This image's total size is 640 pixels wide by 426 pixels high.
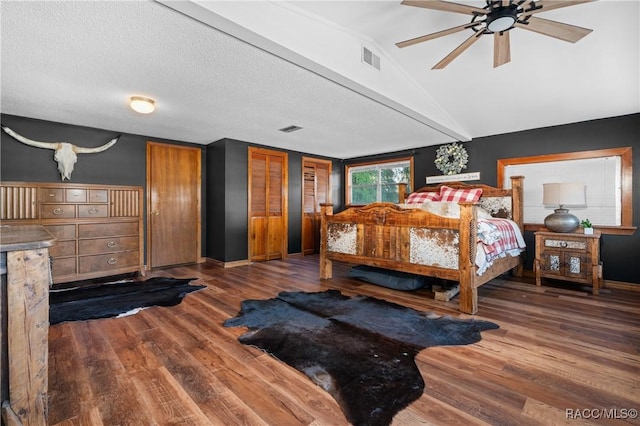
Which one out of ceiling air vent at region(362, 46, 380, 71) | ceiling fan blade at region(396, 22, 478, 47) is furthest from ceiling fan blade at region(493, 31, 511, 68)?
ceiling air vent at region(362, 46, 380, 71)

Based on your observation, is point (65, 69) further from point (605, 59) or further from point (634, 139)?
point (634, 139)

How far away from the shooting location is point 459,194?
4.59 metres

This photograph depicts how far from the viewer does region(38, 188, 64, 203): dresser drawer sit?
3.31m

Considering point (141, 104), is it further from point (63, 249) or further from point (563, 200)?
point (563, 200)

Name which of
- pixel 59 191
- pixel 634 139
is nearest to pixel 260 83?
pixel 59 191

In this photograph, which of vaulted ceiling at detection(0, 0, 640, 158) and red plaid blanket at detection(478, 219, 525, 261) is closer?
vaulted ceiling at detection(0, 0, 640, 158)

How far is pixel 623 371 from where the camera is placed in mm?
1724

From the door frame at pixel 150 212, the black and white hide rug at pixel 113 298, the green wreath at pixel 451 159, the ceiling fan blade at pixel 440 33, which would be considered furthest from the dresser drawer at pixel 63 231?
the green wreath at pixel 451 159

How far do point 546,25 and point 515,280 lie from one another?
3286mm

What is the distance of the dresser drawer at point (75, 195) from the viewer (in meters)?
3.46

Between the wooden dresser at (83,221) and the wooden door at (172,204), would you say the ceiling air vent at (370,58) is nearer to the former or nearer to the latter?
the wooden dresser at (83,221)

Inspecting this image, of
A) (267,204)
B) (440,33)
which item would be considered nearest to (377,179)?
(267,204)

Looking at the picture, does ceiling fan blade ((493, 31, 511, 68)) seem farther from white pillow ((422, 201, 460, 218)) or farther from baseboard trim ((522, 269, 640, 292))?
baseboard trim ((522, 269, 640, 292))

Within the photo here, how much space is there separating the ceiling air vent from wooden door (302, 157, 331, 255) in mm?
3383
